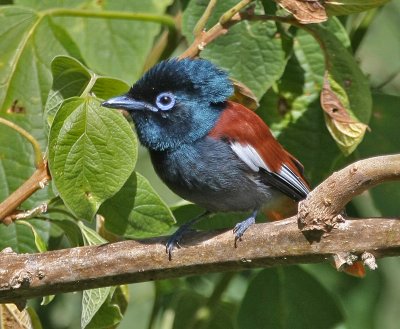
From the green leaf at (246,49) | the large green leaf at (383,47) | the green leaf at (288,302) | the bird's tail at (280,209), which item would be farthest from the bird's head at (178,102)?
the large green leaf at (383,47)

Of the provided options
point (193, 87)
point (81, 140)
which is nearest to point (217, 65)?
point (193, 87)

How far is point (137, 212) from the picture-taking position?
3350 millimetres

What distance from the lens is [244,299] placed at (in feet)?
12.3

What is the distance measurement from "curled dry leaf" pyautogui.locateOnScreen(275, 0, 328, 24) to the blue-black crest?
0.42 metres

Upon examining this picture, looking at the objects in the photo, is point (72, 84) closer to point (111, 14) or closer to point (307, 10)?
point (111, 14)

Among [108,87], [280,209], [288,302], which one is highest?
[108,87]

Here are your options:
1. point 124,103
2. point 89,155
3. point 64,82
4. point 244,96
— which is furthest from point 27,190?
point 244,96

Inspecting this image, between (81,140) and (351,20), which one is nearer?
(81,140)

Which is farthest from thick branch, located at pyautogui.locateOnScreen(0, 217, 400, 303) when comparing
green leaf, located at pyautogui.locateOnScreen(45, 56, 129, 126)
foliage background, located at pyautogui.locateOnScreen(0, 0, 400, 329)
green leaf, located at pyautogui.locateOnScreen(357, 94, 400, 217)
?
green leaf, located at pyautogui.locateOnScreen(357, 94, 400, 217)

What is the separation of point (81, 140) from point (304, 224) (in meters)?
0.73

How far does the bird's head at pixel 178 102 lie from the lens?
364cm

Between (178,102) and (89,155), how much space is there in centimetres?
81

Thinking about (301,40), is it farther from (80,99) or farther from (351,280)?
(80,99)

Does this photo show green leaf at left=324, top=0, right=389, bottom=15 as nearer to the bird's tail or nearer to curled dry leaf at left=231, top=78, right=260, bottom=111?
curled dry leaf at left=231, top=78, right=260, bottom=111
